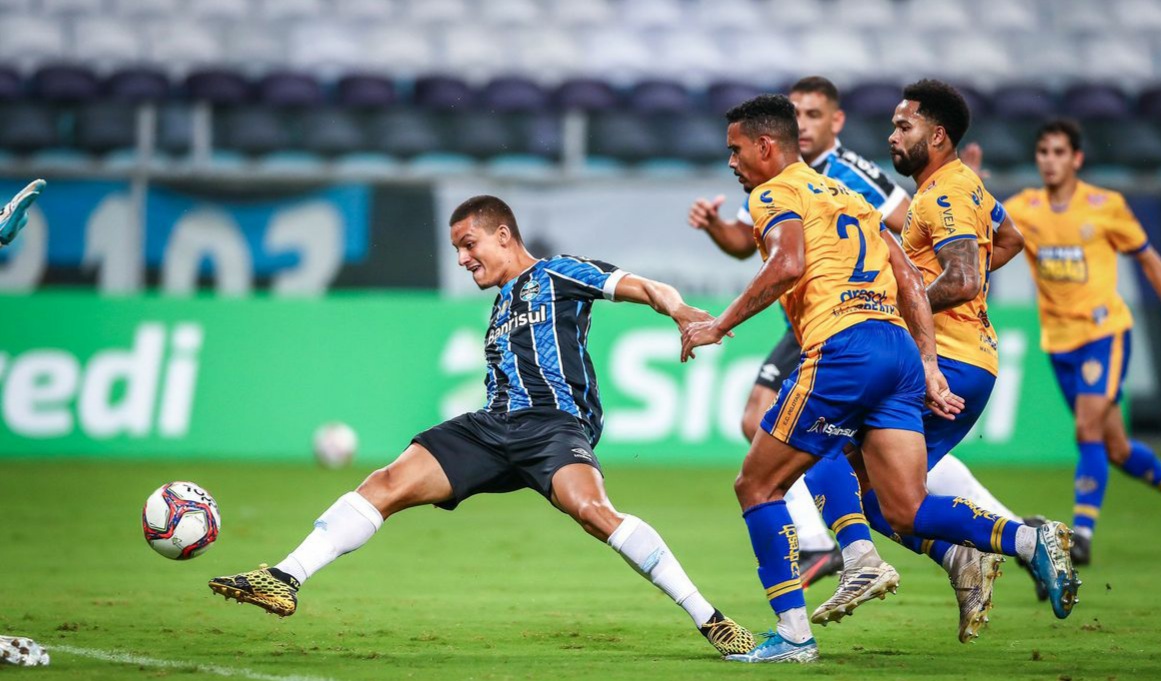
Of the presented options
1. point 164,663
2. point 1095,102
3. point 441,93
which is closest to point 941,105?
point 164,663

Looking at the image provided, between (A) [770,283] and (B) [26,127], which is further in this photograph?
(B) [26,127]

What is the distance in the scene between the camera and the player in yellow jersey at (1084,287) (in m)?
9.50

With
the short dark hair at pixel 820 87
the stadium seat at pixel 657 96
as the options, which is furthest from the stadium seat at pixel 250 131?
the short dark hair at pixel 820 87

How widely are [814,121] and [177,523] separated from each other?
3.89 meters

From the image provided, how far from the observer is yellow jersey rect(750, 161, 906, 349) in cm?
582

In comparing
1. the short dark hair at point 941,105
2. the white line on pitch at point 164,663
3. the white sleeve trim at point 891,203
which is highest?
the short dark hair at point 941,105

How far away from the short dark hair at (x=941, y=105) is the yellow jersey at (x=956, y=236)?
0.51 ft

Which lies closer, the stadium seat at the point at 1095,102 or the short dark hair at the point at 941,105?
the short dark hair at the point at 941,105

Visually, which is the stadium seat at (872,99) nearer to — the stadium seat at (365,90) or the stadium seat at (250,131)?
the stadium seat at (365,90)

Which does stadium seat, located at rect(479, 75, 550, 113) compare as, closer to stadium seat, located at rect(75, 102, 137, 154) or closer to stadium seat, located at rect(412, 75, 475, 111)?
stadium seat, located at rect(412, 75, 475, 111)

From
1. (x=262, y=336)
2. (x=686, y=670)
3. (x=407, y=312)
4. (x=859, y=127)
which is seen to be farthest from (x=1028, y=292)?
(x=686, y=670)

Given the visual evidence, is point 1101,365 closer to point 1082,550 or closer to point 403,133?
point 1082,550

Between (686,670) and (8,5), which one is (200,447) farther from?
(686,670)

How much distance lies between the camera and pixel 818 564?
312 inches
